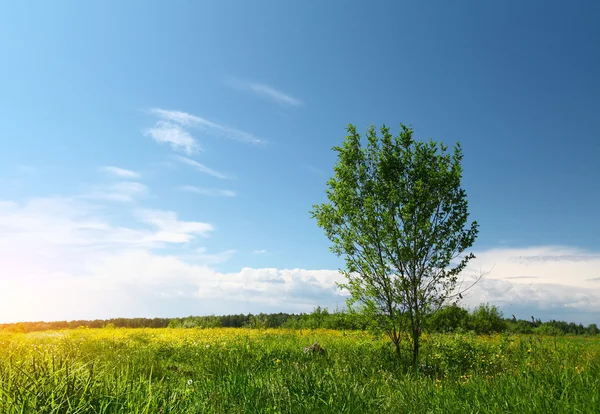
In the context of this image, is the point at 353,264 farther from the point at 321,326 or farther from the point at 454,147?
the point at 321,326

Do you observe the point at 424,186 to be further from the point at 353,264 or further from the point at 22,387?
the point at 22,387

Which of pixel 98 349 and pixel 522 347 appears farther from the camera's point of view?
pixel 98 349

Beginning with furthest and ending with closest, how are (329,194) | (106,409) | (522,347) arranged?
(329,194) → (522,347) → (106,409)

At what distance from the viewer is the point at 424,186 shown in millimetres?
11508

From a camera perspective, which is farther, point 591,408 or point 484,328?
point 484,328

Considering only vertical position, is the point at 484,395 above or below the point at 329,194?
below

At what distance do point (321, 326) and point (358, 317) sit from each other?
22.0 meters

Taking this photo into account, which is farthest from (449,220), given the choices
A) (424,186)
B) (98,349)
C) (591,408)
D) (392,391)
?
(98,349)

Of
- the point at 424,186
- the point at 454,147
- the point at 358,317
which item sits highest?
the point at 454,147

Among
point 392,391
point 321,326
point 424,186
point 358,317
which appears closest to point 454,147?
point 424,186

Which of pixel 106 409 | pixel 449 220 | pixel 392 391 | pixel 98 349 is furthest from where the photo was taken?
pixel 98 349

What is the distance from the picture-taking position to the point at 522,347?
35.5 ft

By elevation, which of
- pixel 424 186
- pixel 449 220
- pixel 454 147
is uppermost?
pixel 454 147

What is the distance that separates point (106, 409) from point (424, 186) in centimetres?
925
